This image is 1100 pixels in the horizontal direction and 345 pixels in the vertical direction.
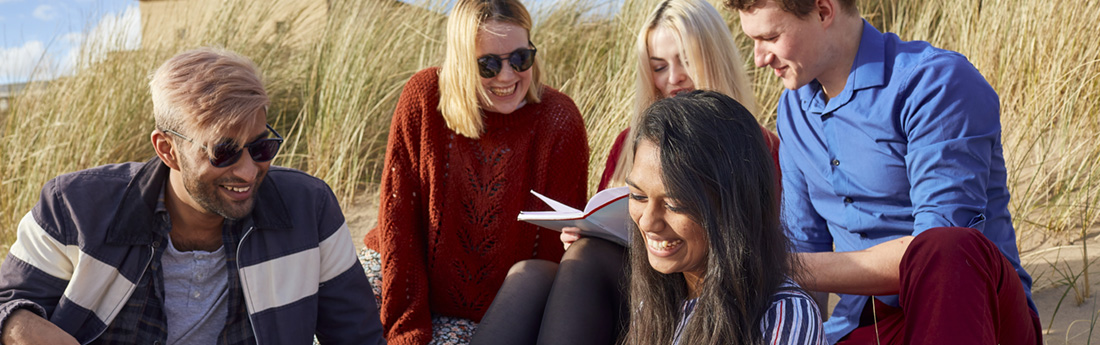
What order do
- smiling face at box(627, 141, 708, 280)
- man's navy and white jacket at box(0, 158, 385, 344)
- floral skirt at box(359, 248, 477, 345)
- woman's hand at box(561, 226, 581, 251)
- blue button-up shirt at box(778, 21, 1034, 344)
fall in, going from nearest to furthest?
smiling face at box(627, 141, 708, 280), blue button-up shirt at box(778, 21, 1034, 344), man's navy and white jacket at box(0, 158, 385, 344), woman's hand at box(561, 226, 581, 251), floral skirt at box(359, 248, 477, 345)

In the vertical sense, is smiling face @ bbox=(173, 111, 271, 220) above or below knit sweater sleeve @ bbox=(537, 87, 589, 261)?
above

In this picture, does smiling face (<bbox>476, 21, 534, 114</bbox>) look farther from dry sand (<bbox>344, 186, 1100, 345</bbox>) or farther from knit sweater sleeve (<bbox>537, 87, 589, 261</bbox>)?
dry sand (<bbox>344, 186, 1100, 345</bbox>)

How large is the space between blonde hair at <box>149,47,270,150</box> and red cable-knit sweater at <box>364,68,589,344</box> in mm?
1038

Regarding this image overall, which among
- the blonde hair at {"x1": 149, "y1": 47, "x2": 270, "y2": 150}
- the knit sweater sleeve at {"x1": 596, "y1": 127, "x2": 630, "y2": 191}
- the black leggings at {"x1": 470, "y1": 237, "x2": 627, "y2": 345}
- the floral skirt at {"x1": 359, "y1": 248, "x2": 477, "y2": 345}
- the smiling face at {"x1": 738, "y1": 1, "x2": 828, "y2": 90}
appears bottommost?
the floral skirt at {"x1": 359, "y1": 248, "x2": 477, "y2": 345}

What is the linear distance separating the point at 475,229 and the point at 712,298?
5.51ft

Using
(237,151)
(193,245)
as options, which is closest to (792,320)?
(237,151)

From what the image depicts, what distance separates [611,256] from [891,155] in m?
0.90

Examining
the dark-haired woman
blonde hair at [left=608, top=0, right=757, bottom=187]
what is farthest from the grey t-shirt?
blonde hair at [left=608, top=0, right=757, bottom=187]

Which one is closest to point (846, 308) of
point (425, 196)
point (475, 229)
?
point (475, 229)

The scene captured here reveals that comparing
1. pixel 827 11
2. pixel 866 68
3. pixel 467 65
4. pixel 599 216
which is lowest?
pixel 599 216

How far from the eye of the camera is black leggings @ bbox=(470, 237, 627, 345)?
2438 millimetres

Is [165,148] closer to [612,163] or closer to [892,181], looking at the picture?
[612,163]

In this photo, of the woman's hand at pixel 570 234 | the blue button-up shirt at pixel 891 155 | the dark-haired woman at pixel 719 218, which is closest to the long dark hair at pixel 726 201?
the dark-haired woman at pixel 719 218

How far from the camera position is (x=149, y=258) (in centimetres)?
235
